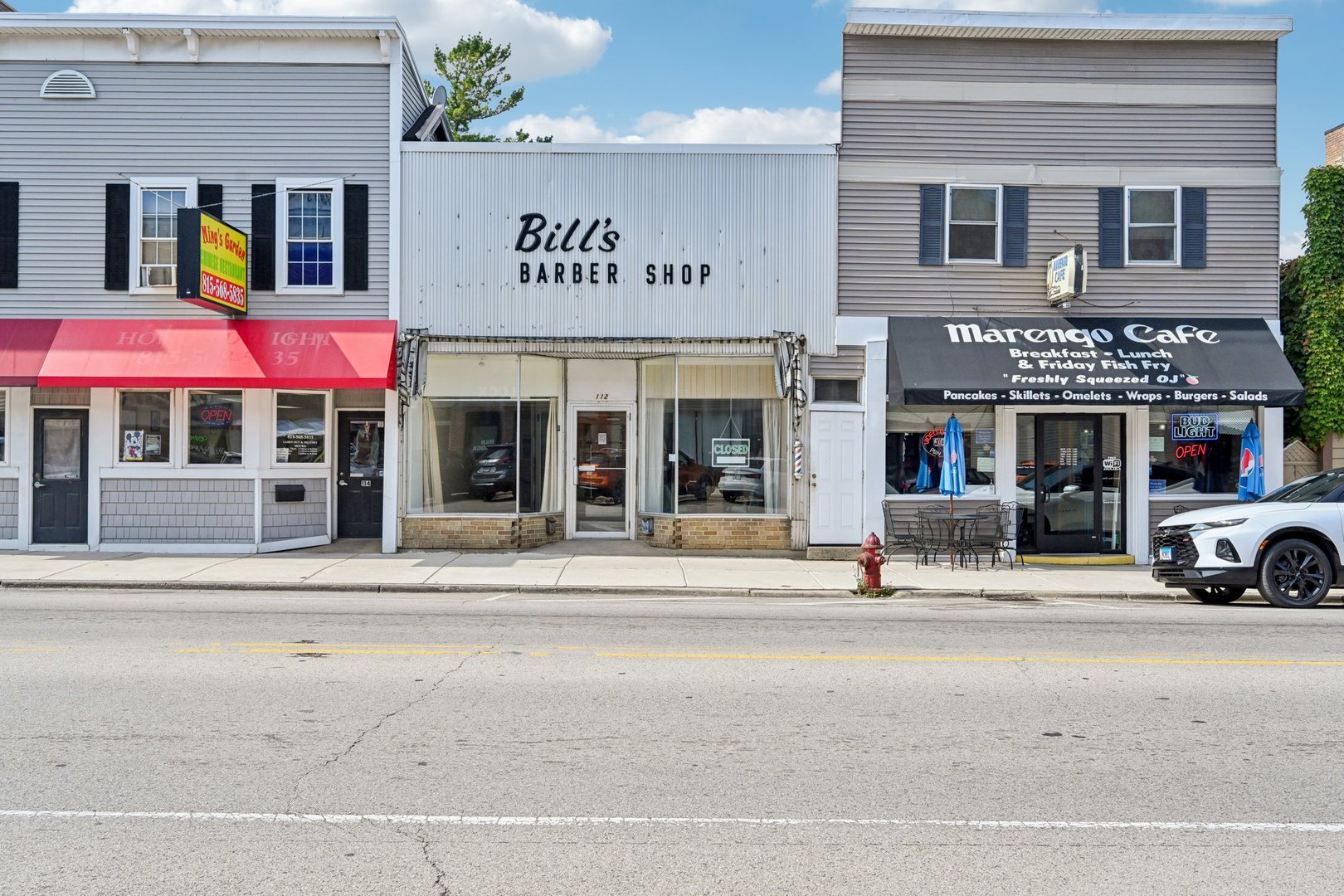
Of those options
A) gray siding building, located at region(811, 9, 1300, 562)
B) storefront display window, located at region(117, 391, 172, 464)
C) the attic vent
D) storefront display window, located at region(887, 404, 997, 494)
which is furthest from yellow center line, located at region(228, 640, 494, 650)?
the attic vent

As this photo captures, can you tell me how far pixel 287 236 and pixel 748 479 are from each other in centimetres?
851

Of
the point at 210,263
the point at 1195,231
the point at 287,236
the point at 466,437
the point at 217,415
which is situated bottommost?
the point at 466,437

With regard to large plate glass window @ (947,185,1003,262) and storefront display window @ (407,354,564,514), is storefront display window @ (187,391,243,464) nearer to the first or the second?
storefront display window @ (407,354,564,514)

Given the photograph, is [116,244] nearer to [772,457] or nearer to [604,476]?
[604,476]

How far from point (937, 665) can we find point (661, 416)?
928cm

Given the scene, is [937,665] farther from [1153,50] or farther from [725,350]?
[1153,50]

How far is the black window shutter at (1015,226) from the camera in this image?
1677cm

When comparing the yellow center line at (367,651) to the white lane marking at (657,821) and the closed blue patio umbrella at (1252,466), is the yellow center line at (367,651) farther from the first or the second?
the closed blue patio umbrella at (1252,466)

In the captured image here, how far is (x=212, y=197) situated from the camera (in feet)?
55.0

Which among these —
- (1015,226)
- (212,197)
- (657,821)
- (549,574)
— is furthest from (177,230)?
(657,821)

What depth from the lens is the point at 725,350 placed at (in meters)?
16.8

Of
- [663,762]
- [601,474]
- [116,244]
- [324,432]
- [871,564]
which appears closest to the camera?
[663,762]

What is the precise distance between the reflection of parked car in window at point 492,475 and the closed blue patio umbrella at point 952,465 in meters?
6.93

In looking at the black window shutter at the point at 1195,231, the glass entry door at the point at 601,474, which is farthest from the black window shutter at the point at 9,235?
the black window shutter at the point at 1195,231
